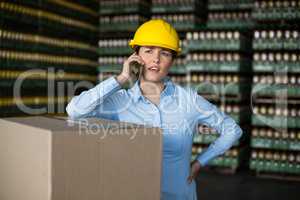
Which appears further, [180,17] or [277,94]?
[180,17]

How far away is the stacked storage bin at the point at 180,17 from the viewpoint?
28.0 feet

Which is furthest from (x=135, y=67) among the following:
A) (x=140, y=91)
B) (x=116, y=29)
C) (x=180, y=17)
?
(x=116, y=29)

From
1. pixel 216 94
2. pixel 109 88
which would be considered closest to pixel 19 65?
pixel 216 94

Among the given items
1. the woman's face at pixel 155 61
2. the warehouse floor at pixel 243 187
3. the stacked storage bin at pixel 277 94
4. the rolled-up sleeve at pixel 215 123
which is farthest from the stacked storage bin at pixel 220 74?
the woman's face at pixel 155 61

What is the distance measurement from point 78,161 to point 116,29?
26.1ft

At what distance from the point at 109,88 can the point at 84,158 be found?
62 centimetres

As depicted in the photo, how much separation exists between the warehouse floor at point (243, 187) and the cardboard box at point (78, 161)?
469 centimetres

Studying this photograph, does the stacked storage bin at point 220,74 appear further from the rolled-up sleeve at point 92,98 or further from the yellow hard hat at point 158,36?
the rolled-up sleeve at point 92,98

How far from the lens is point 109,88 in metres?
1.89

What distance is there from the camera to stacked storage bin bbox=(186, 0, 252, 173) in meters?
7.75

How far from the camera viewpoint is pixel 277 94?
752cm

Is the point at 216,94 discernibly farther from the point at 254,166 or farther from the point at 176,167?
the point at 176,167

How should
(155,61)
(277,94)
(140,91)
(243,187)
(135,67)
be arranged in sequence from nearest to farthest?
(135,67) < (155,61) < (140,91) < (243,187) < (277,94)

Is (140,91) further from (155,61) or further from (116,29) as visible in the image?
(116,29)
